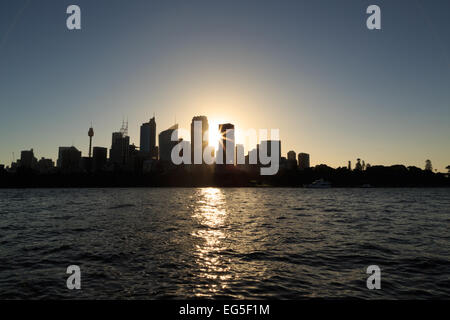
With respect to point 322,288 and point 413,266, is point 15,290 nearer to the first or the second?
point 322,288

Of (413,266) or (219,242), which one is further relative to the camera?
(219,242)

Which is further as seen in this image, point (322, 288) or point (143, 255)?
point (143, 255)

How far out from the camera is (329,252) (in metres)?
22.0

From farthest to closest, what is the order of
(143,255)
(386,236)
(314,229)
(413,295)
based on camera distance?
(314,229), (386,236), (143,255), (413,295)

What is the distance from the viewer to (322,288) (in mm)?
14344
